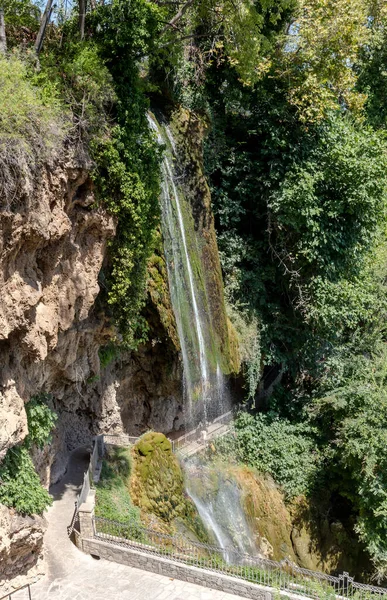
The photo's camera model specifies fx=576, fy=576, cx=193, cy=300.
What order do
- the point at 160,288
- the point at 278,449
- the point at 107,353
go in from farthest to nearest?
the point at 278,449
the point at 107,353
the point at 160,288

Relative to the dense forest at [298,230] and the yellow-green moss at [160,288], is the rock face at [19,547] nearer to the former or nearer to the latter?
the dense forest at [298,230]

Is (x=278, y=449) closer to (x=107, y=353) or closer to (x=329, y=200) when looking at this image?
(x=107, y=353)

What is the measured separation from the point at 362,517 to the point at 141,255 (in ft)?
30.4

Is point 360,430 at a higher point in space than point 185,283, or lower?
lower

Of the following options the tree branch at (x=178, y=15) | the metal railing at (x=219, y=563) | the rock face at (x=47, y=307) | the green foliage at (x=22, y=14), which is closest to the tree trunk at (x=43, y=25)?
the green foliage at (x=22, y=14)

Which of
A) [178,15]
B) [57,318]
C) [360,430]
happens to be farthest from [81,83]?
[360,430]

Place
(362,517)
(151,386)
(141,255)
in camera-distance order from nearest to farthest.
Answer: (141,255)
(362,517)
(151,386)

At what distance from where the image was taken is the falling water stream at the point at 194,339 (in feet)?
48.1

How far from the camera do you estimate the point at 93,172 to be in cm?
1069

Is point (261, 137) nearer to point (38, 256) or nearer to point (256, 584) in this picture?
point (38, 256)

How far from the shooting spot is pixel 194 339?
15.3 m

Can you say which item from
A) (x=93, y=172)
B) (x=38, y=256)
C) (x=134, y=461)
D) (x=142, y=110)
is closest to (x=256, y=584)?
(x=134, y=461)

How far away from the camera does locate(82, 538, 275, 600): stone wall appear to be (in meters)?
10.2

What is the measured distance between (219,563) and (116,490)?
10.6 ft
